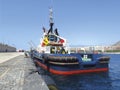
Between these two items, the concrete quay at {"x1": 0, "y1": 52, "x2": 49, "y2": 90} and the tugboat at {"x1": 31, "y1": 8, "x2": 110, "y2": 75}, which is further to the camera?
the tugboat at {"x1": 31, "y1": 8, "x2": 110, "y2": 75}

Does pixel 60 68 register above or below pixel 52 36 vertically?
below

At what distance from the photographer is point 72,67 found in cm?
2253

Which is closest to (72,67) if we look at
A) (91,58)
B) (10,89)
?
(91,58)

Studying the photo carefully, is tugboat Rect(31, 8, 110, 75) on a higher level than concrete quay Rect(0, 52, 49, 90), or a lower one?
higher

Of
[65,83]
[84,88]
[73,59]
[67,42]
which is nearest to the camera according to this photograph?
[84,88]

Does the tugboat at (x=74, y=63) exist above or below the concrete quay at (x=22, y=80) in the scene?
above

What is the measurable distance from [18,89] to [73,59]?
38.0ft

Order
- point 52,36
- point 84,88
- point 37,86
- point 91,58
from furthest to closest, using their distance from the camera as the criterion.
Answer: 1. point 52,36
2. point 91,58
3. point 84,88
4. point 37,86

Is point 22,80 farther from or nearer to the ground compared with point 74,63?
nearer to the ground

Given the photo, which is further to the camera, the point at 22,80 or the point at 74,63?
the point at 74,63

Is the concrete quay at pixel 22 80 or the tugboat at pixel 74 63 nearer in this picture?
the concrete quay at pixel 22 80

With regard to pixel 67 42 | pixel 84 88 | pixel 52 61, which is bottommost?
pixel 84 88

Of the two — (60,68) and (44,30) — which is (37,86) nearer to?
(60,68)

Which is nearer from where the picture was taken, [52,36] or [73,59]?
[73,59]
